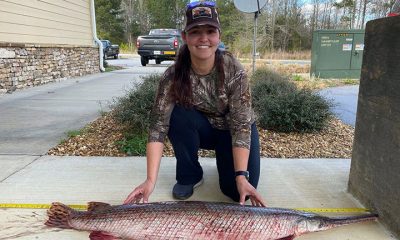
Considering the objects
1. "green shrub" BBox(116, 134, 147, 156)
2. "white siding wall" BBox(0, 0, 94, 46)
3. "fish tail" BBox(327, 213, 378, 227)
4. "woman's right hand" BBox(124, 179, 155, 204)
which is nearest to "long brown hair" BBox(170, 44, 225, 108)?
"woman's right hand" BBox(124, 179, 155, 204)

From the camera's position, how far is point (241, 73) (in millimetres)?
2834

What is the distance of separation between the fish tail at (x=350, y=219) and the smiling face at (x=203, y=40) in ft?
4.39

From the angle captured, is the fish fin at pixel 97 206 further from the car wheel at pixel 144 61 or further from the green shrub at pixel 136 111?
the car wheel at pixel 144 61

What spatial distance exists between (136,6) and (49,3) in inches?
1951

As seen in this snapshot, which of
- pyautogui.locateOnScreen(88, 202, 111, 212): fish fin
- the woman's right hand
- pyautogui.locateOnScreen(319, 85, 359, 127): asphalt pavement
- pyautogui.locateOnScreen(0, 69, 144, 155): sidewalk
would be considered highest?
the woman's right hand

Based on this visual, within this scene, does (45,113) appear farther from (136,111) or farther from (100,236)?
(100,236)

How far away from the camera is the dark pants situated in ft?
9.62

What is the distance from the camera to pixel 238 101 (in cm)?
280

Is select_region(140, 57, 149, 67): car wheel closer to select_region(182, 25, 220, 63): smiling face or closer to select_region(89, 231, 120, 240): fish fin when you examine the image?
select_region(182, 25, 220, 63): smiling face

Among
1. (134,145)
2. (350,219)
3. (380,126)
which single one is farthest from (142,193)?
(134,145)

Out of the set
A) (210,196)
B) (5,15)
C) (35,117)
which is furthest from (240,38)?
(210,196)

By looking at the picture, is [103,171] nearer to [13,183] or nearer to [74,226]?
[13,183]

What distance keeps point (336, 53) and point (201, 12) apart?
38.6ft

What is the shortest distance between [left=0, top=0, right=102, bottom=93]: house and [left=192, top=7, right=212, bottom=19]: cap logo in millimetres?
7121
